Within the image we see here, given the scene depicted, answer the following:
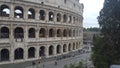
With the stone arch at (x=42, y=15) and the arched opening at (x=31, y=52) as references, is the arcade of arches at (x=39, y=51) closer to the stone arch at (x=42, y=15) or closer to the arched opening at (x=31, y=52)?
the arched opening at (x=31, y=52)

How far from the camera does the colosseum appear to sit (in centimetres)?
4194

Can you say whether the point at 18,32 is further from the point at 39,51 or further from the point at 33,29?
the point at 39,51

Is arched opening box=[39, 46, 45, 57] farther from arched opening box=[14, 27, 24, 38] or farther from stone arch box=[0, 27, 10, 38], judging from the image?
stone arch box=[0, 27, 10, 38]

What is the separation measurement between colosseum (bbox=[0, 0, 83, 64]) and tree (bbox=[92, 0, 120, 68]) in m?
16.3

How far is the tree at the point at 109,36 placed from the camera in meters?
31.1

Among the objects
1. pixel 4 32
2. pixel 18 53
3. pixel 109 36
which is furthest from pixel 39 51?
pixel 109 36

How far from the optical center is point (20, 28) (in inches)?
1758

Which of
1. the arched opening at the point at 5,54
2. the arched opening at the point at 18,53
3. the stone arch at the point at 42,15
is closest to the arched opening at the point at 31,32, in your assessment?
the stone arch at the point at 42,15

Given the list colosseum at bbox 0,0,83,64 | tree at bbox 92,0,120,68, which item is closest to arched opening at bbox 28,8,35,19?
colosseum at bbox 0,0,83,64

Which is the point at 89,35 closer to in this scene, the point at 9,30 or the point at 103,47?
the point at 9,30

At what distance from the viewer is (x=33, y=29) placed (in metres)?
47.0

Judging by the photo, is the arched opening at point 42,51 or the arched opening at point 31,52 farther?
the arched opening at point 42,51

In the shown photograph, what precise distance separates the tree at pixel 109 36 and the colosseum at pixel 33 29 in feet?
53.4

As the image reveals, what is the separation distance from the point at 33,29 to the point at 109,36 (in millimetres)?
19248
